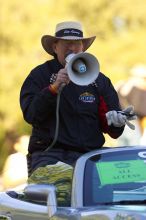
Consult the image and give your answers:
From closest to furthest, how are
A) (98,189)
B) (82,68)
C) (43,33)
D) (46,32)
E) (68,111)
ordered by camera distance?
(98,189), (82,68), (68,111), (46,32), (43,33)

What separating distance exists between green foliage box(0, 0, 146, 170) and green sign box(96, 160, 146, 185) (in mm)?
17884

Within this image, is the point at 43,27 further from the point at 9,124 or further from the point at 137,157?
the point at 137,157

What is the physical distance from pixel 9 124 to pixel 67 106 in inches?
756

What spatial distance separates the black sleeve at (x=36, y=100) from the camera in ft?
30.1

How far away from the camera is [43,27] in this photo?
29.3 m

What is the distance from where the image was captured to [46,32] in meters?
28.3

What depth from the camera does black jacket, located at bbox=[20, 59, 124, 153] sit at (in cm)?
938

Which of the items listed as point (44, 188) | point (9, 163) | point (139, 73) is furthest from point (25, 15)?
point (44, 188)

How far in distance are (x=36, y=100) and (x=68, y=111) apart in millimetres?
377

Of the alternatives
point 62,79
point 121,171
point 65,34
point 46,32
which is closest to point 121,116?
point 62,79

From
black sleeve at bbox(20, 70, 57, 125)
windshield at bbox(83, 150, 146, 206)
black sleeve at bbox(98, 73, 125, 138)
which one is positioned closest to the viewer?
windshield at bbox(83, 150, 146, 206)

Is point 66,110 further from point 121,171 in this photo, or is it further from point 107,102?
point 121,171

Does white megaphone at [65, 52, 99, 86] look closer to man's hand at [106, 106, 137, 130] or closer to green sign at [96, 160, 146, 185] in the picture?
man's hand at [106, 106, 137, 130]

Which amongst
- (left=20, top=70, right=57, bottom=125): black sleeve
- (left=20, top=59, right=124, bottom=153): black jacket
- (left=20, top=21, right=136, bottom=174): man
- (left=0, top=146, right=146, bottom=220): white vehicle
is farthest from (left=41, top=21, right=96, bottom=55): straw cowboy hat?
(left=0, top=146, right=146, bottom=220): white vehicle
